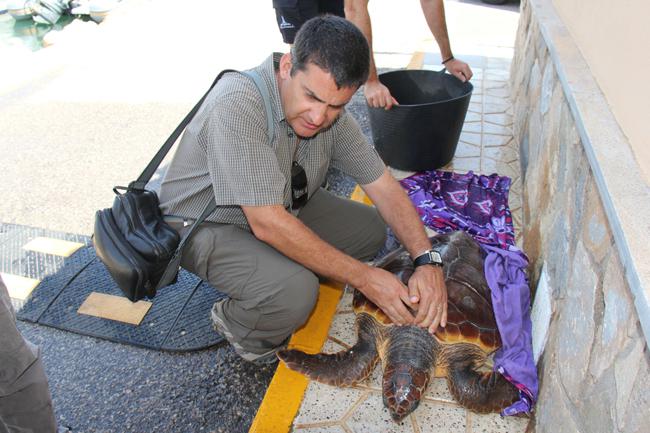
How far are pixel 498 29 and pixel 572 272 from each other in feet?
19.9

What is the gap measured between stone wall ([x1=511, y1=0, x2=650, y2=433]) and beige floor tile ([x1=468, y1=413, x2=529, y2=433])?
78 mm

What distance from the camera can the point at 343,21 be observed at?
193 centimetres

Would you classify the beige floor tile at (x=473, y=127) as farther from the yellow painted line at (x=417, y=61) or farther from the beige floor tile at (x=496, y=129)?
the yellow painted line at (x=417, y=61)

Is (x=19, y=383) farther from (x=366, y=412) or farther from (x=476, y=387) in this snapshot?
(x=476, y=387)

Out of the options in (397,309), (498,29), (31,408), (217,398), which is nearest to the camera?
(31,408)

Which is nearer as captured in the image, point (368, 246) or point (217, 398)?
point (217, 398)

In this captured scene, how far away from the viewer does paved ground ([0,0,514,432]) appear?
230 centimetres

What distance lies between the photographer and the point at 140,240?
206 cm

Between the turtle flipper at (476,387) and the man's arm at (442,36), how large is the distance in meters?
2.20

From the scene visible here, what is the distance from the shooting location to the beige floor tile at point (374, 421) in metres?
2.04

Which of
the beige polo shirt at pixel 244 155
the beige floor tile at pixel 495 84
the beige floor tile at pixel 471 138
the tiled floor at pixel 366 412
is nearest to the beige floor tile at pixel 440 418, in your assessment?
the tiled floor at pixel 366 412

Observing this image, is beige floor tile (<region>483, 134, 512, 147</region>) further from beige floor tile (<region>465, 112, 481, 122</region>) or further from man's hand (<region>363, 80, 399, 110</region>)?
man's hand (<region>363, 80, 399, 110</region>)

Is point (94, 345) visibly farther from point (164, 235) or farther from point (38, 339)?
point (164, 235)

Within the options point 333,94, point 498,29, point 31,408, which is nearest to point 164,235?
point 31,408
